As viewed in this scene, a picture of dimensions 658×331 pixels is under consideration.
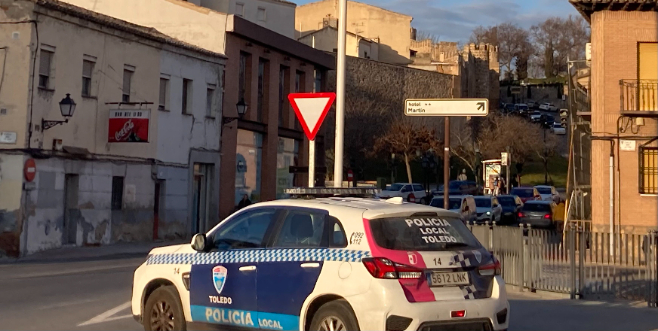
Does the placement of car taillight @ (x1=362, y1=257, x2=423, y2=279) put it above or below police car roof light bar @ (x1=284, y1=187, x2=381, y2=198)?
below

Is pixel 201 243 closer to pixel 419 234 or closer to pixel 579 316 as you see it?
pixel 419 234

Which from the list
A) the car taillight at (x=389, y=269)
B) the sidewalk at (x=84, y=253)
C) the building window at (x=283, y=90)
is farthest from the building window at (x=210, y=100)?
the car taillight at (x=389, y=269)

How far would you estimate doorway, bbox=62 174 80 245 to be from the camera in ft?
84.7

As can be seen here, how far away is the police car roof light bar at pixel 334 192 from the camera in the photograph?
9.40 metres

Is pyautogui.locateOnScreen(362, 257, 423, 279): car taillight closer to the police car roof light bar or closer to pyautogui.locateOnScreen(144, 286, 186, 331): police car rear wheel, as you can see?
the police car roof light bar

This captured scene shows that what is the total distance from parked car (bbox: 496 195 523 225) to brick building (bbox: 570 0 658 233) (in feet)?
63.2

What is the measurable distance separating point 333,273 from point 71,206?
64.4 ft

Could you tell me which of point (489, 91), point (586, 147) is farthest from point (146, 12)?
point (489, 91)

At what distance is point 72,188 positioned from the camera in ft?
85.2

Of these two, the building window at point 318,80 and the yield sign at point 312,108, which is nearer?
the yield sign at point 312,108

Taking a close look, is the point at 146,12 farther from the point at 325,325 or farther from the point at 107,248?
the point at 325,325

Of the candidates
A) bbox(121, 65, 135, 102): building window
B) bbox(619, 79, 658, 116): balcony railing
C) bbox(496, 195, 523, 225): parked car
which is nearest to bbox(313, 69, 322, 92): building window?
bbox(496, 195, 523, 225): parked car

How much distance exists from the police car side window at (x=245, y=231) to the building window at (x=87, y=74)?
18846 millimetres

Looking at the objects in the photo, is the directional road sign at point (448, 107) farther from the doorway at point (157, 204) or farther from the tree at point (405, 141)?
the tree at point (405, 141)
